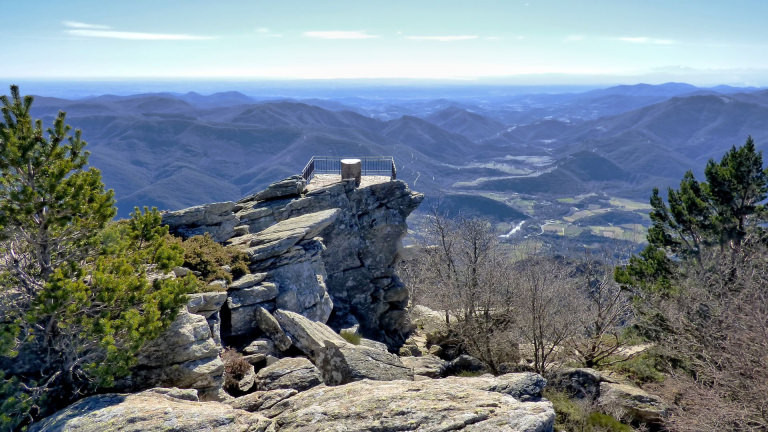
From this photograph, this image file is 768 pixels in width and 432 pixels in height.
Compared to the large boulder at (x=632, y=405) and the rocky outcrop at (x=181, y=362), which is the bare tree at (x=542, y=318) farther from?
the rocky outcrop at (x=181, y=362)

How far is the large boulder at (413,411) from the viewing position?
8406 millimetres

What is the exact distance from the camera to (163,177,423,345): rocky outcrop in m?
19.5

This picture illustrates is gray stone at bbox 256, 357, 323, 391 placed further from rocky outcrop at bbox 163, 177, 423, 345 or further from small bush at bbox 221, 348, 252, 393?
rocky outcrop at bbox 163, 177, 423, 345

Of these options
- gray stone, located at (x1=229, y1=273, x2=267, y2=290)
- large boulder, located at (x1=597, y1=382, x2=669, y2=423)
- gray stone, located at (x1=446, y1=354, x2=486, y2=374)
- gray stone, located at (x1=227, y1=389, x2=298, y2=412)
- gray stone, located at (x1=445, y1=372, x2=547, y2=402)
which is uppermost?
gray stone, located at (x1=229, y1=273, x2=267, y2=290)

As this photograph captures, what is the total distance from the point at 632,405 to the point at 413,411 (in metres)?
11.9

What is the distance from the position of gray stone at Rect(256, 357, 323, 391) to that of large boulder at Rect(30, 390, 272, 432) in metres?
3.13

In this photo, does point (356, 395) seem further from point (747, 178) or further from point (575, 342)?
point (747, 178)

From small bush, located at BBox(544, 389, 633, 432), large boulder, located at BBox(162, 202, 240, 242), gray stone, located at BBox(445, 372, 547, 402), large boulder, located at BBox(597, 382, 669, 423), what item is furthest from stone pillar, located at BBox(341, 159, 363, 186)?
gray stone, located at BBox(445, 372, 547, 402)

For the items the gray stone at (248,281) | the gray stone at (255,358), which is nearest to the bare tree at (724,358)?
the gray stone at (255,358)

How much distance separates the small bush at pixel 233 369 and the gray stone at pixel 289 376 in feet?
1.50

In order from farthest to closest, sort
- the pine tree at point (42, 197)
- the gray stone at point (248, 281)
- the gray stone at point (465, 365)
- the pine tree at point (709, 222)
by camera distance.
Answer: the pine tree at point (709, 222) < the gray stone at point (465, 365) < the gray stone at point (248, 281) < the pine tree at point (42, 197)

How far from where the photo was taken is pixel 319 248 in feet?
73.5

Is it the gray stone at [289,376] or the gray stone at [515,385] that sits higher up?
the gray stone at [515,385]

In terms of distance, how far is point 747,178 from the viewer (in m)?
27.8
